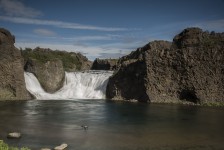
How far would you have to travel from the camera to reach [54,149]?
2822cm

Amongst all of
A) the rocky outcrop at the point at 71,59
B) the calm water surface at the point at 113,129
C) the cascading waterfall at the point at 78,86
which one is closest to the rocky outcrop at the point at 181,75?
the cascading waterfall at the point at 78,86

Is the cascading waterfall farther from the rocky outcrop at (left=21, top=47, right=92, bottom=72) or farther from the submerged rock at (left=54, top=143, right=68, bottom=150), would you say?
the submerged rock at (left=54, top=143, right=68, bottom=150)

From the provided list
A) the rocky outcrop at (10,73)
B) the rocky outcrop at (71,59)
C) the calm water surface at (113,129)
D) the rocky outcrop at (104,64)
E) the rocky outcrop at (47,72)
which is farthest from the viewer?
the rocky outcrop at (71,59)

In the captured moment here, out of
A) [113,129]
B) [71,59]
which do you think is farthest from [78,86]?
[71,59]

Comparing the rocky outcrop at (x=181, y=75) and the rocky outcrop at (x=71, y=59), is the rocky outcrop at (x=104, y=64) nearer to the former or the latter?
the rocky outcrop at (x=71, y=59)

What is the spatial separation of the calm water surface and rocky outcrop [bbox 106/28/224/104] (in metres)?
18.0

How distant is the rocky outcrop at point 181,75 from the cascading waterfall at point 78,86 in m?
8.08

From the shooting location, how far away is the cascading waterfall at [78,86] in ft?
267

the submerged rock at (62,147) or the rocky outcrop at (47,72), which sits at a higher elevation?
the rocky outcrop at (47,72)

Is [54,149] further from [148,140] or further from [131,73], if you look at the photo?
[131,73]

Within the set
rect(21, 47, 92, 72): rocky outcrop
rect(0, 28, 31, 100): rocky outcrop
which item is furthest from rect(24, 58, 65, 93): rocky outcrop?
rect(21, 47, 92, 72): rocky outcrop

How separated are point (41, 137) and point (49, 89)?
2036 inches

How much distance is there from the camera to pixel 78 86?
8888 cm

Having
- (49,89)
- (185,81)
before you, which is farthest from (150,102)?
(49,89)
